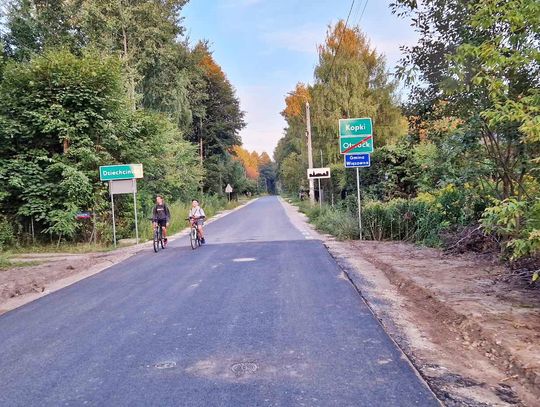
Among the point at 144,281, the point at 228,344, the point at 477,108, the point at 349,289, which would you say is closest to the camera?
the point at 228,344

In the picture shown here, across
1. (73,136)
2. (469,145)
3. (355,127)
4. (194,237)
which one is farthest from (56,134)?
(469,145)

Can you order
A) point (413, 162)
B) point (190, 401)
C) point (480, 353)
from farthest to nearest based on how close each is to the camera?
point (413, 162), point (480, 353), point (190, 401)

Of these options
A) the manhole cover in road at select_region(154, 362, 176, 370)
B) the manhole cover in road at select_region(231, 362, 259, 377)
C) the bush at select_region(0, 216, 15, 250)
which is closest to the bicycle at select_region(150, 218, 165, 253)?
the bush at select_region(0, 216, 15, 250)

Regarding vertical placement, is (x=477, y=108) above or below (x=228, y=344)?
above

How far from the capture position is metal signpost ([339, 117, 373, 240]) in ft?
50.2

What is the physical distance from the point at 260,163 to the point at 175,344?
17128cm

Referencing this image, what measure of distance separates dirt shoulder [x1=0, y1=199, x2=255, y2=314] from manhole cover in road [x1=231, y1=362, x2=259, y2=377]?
5.16 metres

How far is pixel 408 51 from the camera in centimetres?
952

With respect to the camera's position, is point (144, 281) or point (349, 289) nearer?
point (349, 289)

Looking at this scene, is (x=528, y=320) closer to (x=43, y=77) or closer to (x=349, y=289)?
(x=349, y=289)

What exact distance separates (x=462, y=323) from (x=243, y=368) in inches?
111

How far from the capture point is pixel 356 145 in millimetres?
15414

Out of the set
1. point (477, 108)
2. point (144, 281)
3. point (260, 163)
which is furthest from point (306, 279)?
point (260, 163)

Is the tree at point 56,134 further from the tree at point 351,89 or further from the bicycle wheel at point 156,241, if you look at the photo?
the tree at point 351,89
